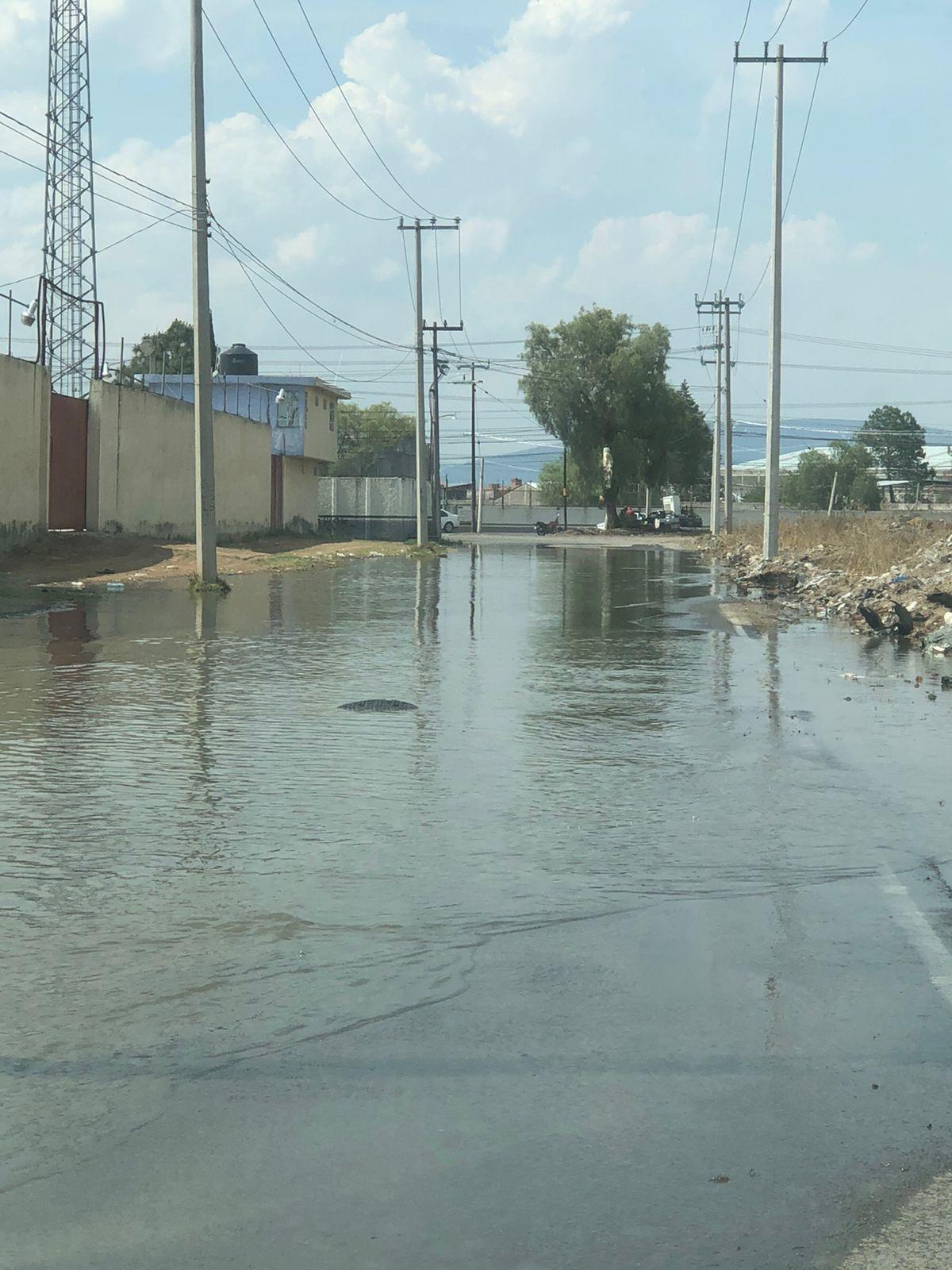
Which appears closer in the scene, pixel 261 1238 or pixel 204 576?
pixel 261 1238

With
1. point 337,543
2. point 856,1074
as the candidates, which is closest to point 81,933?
point 856,1074

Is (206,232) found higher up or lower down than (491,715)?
higher up

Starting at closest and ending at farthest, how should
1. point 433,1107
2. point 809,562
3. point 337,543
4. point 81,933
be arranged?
point 433,1107 < point 81,933 < point 809,562 < point 337,543

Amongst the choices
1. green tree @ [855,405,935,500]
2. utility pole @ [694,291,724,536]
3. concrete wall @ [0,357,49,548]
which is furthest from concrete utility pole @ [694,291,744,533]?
green tree @ [855,405,935,500]

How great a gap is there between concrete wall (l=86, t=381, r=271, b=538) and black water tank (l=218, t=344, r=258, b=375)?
2071cm

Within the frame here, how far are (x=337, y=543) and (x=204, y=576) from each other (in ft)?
90.9

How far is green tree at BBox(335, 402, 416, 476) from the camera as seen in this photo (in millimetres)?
124125

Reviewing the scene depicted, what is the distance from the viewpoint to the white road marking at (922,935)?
5.27 m

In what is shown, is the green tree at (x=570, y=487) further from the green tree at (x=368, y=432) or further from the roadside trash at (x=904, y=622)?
the roadside trash at (x=904, y=622)

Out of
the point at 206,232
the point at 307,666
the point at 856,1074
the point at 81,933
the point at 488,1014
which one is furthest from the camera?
the point at 206,232

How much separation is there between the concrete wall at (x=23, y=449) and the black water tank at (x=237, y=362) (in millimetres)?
37154

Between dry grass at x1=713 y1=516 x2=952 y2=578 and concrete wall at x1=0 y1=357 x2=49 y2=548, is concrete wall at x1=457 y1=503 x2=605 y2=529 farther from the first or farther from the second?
concrete wall at x1=0 y1=357 x2=49 y2=548

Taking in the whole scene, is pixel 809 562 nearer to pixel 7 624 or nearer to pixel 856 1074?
pixel 7 624

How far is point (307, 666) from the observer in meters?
14.8
